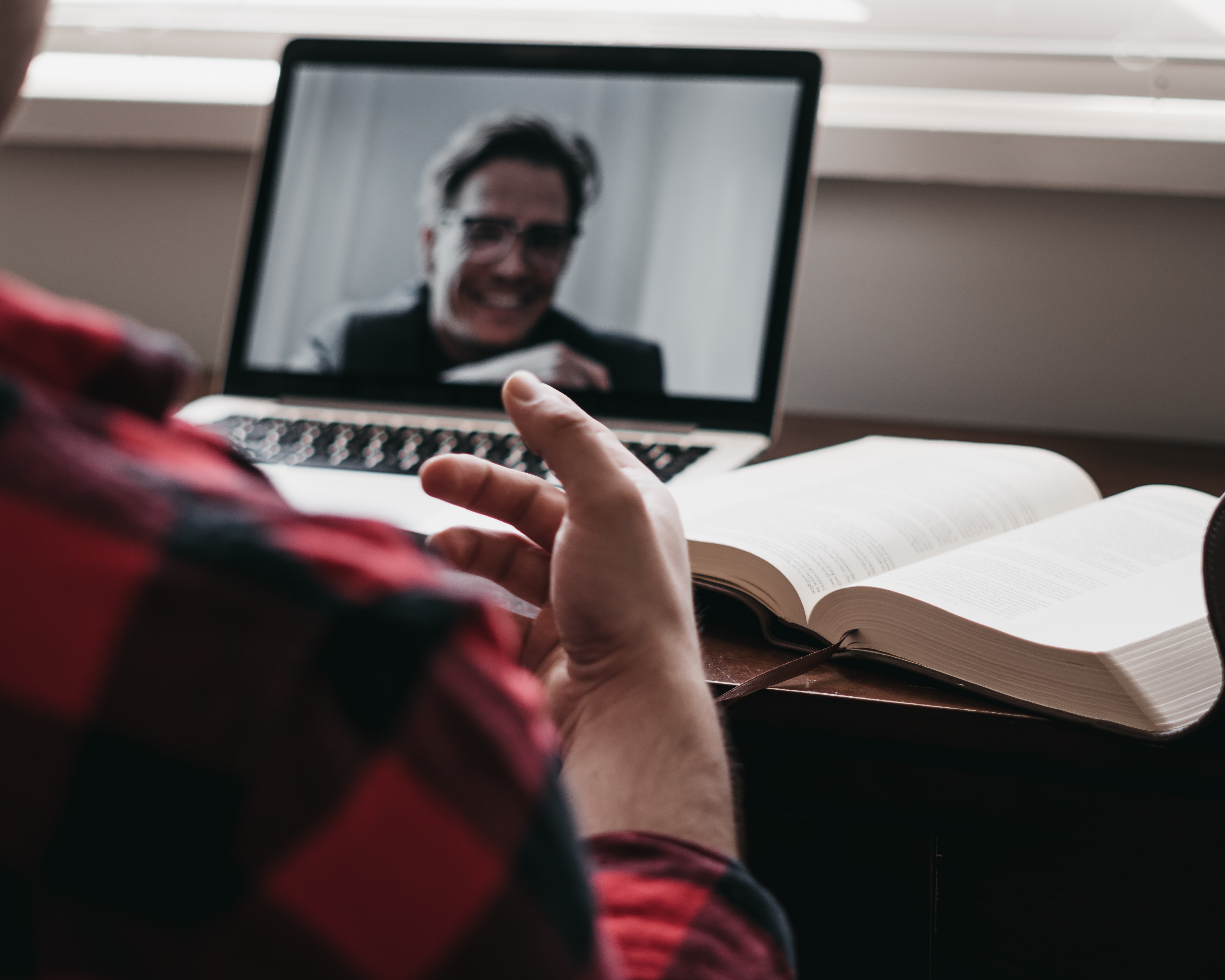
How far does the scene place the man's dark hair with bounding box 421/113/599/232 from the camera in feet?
2.98

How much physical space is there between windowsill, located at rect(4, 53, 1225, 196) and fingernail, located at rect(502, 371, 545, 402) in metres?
0.70

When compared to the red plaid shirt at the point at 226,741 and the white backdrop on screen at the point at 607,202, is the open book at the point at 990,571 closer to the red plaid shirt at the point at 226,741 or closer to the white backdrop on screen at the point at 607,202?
the white backdrop on screen at the point at 607,202

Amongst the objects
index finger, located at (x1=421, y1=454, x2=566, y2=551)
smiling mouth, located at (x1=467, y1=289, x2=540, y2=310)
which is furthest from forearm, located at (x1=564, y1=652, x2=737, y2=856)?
smiling mouth, located at (x1=467, y1=289, x2=540, y2=310)

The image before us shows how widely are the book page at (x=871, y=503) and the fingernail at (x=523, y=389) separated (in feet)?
0.50

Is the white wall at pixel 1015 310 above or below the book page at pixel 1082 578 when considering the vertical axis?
above

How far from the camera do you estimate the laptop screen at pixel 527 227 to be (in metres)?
0.87

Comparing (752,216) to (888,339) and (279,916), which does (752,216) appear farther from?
(279,916)

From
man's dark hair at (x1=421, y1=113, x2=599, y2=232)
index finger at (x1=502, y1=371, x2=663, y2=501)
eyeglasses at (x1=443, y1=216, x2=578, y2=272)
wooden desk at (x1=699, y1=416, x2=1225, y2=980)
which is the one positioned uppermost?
man's dark hair at (x1=421, y1=113, x2=599, y2=232)

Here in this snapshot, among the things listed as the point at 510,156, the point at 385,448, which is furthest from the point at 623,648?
the point at 510,156

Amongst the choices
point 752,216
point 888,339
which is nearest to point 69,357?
point 752,216

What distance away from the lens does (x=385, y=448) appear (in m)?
0.76

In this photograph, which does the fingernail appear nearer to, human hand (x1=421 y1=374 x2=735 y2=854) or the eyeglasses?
human hand (x1=421 y1=374 x2=735 y2=854)

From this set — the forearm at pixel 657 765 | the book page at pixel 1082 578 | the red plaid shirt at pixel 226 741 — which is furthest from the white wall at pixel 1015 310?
the red plaid shirt at pixel 226 741

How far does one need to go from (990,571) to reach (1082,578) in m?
0.04
